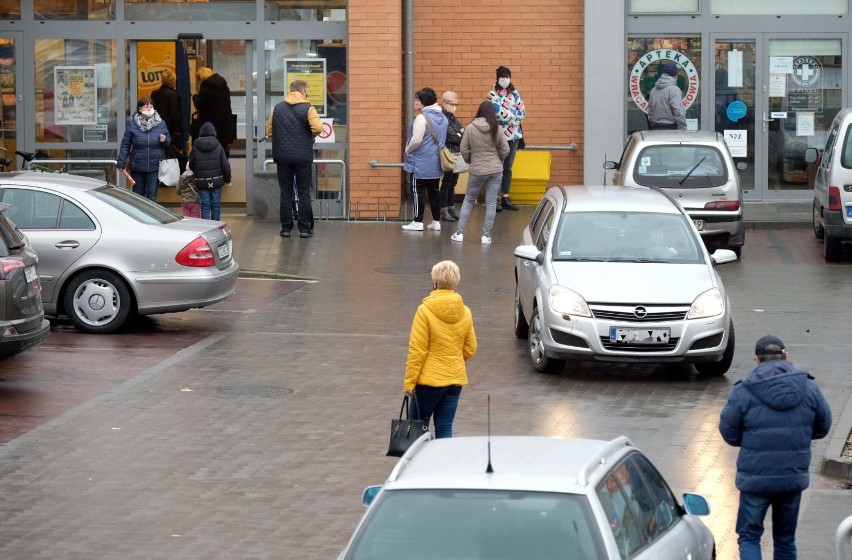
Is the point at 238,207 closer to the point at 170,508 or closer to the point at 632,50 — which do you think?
the point at 632,50

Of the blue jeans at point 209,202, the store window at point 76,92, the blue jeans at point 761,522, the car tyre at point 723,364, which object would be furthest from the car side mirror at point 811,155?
the blue jeans at point 761,522

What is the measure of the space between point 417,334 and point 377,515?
4.02 m

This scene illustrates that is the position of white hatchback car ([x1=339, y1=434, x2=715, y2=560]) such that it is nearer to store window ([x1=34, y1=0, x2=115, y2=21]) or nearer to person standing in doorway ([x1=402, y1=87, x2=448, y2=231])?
person standing in doorway ([x1=402, y1=87, x2=448, y2=231])

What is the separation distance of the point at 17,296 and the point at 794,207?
1658 cm

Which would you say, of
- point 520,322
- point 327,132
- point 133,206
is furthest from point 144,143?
point 520,322

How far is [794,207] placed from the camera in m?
25.4

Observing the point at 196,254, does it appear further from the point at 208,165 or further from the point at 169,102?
Result: the point at 169,102

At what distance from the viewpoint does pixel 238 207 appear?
25.0 metres

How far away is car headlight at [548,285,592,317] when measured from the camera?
12.6 metres

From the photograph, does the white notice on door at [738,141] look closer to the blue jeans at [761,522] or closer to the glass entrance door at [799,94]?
the glass entrance door at [799,94]

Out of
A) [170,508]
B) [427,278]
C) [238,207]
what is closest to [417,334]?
[170,508]

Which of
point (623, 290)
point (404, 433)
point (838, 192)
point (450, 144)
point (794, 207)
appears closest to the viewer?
point (404, 433)

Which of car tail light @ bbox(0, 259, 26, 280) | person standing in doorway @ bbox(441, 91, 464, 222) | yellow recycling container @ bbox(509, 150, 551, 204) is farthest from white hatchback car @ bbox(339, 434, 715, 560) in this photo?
yellow recycling container @ bbox(509, 150, 551, 204)

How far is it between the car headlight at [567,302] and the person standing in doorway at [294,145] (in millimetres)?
9236
